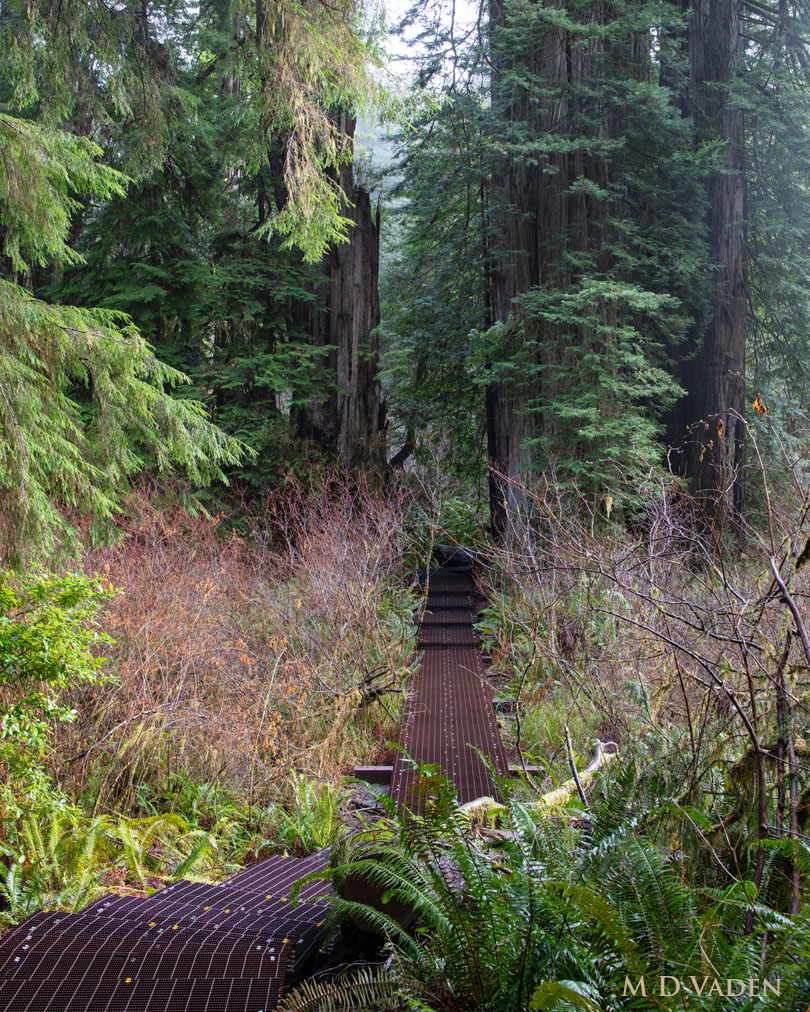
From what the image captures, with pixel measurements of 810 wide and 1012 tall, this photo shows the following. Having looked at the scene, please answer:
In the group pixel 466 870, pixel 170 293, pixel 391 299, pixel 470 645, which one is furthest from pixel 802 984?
pixel 391 299

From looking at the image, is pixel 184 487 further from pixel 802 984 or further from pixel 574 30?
pixel 802 984

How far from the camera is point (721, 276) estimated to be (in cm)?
1091

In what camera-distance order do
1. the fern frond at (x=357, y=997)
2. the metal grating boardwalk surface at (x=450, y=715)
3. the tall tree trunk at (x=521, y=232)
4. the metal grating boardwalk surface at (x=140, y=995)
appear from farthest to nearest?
1. the tall tree trunk at (x=521, y=232)
2. the metal grating boardwalk surface at (x=450, y=715)
3. the metal grating boardwalk surface at (x=140, y=995)
4. the fern frond at (x=357, y=997)

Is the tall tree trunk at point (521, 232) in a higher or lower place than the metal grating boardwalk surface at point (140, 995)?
higher

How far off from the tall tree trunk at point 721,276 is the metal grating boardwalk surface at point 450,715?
390 cm

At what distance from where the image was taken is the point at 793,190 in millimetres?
11180

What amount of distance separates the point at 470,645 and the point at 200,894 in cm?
540

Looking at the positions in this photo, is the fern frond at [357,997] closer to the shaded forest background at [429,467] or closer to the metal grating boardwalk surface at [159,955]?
the shaded forest background at [429,467]

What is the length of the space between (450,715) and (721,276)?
302 inches

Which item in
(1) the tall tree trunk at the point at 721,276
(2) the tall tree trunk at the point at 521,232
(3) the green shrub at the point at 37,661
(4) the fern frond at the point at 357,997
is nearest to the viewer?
(4) the fern frond at the point at 357,997

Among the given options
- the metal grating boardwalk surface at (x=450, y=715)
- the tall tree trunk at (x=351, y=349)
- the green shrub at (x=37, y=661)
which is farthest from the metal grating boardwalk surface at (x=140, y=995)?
the tall tree trunk at (x=351, y=349)

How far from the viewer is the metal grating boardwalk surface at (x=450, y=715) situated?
5.02 meters

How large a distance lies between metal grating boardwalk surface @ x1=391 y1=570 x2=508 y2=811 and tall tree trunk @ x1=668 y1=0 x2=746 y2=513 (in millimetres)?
3904

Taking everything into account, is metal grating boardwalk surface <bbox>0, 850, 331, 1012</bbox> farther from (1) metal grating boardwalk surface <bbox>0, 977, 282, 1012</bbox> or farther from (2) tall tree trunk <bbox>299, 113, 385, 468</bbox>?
(2) tall tree trunk <bbox>299, 113, 385, 468</bbox>
